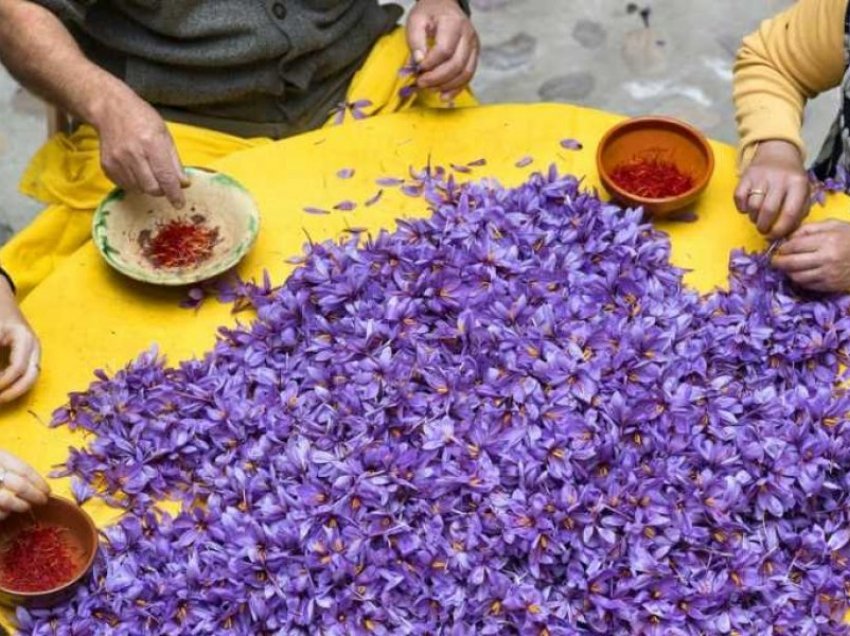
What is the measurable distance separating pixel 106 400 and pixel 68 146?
722 mm

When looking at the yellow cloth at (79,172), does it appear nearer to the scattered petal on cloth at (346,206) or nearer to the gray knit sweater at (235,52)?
the gray knit sweater at (235,52)

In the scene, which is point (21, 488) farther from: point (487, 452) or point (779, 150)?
point (779, 150)

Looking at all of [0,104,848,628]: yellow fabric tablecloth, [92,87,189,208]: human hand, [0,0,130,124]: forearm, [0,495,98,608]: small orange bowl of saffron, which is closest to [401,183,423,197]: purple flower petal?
[0,104,848,628]: yellow fabric tablecloth

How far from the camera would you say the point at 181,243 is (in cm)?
216

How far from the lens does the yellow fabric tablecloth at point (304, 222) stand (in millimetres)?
2066

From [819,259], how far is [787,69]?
18.9 inches

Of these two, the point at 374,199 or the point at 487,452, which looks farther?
the point at 374,199

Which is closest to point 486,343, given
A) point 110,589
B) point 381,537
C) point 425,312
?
point 425,312

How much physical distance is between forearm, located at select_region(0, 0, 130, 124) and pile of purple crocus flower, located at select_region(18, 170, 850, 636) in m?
0.43

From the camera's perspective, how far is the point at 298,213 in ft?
7.34

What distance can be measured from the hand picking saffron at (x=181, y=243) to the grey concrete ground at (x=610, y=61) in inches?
64.8

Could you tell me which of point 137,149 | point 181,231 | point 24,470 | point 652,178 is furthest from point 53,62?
point 652,178

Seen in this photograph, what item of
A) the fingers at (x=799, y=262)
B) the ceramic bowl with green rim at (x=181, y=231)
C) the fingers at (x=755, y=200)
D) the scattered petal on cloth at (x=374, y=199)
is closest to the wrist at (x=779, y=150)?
the fingers at (x=755, y=200)

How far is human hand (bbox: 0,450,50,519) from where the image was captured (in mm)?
1817
